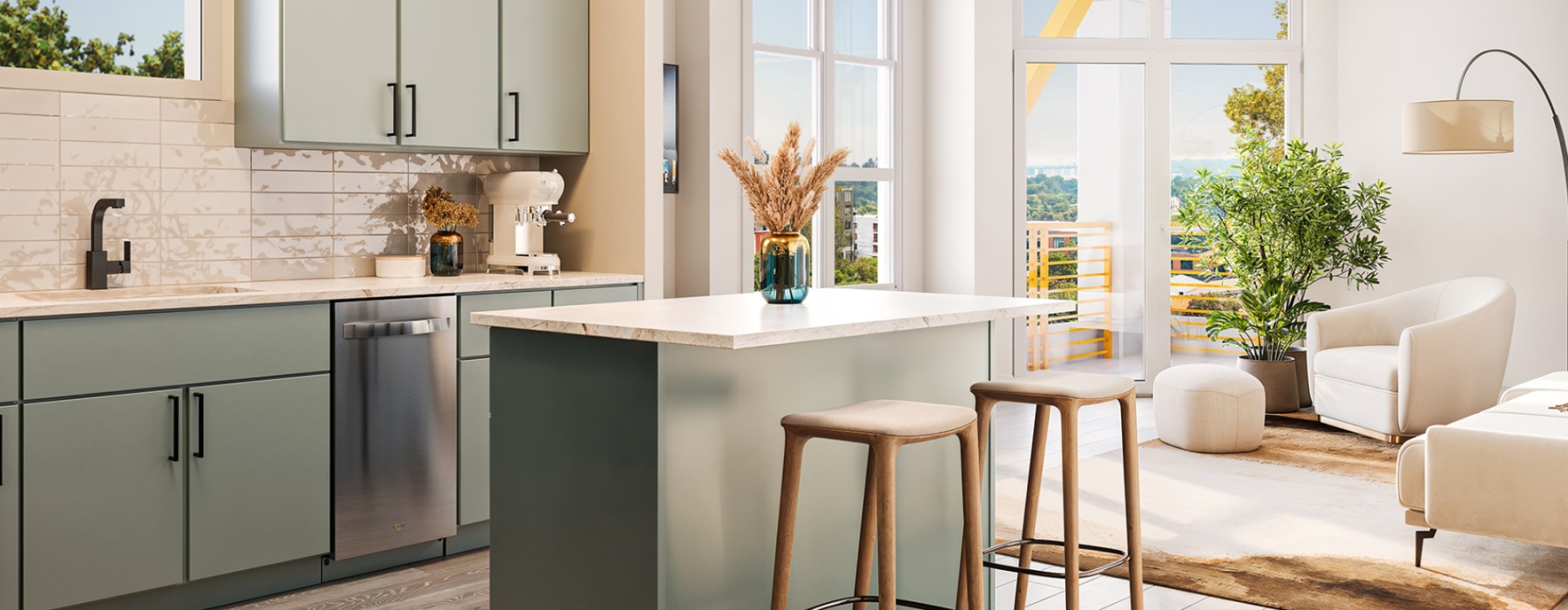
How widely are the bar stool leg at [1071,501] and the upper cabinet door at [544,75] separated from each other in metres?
2.42

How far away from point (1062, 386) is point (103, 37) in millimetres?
3131

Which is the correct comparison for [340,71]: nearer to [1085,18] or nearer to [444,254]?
[444,254]

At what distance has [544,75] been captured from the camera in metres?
4.40

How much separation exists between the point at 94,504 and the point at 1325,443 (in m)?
5.06

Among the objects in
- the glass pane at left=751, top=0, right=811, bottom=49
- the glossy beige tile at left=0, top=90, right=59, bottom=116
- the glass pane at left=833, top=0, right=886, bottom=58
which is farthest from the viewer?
the glass pane at left=833, top=0, right=886, bottom=58

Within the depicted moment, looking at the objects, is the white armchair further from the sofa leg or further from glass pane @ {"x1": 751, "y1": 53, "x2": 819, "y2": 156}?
glass pane @ {"x1": 751, "y1": 53, "x2": 819, "y2": 156}

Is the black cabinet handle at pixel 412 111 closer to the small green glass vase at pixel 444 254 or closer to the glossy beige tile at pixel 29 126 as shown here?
the small green glass vase at pixel 444 254

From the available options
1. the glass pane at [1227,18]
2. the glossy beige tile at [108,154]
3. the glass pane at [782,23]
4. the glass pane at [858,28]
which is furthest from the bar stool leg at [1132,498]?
the glass pane at [1227,18]

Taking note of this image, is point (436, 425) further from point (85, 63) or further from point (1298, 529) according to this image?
point (1298, 529)

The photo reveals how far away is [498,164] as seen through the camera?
465cm

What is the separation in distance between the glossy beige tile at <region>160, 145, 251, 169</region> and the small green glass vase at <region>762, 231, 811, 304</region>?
2013mm

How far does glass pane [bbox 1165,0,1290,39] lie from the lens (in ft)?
23.6

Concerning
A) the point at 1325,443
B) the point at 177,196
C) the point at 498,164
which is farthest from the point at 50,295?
the point at 1325,443

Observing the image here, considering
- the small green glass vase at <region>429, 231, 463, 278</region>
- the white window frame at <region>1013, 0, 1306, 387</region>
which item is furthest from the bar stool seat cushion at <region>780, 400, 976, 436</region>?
the white window frame at <region>1013, 0, 1306, 387</region>
